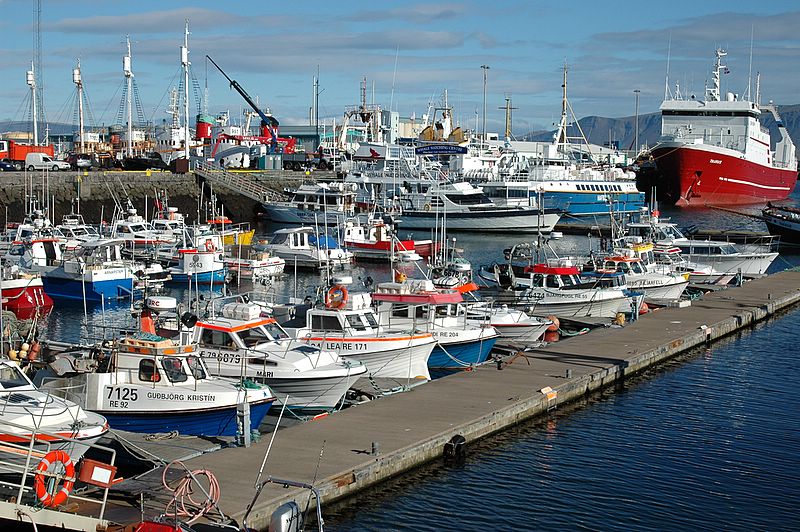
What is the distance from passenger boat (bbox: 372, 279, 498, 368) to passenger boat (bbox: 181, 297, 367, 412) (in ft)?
16.3

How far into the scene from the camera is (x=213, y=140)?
119188mm

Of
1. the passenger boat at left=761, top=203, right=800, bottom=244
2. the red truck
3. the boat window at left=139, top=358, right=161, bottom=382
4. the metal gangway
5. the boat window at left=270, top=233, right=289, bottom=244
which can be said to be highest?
the red truck

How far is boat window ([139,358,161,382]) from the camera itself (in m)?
19.4

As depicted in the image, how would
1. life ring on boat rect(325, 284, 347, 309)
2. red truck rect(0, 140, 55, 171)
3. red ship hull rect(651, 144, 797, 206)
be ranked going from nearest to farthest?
life ring on boat rect(325, 284, 347, 309) < red truck rect(0, 140, 55, 171) < red ship hull rect(651, 144, 797, 206)

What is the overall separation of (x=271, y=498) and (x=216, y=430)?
4220mm

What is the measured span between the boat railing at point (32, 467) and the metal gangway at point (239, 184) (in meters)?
66.5

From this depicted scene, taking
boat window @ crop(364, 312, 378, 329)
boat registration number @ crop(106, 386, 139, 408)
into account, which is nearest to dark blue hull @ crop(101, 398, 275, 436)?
boat registration number @ crop(106, 386, 139, 408)

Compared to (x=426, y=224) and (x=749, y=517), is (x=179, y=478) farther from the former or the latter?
(x=426, y=224)

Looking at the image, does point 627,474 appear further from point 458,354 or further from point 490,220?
point 490,220

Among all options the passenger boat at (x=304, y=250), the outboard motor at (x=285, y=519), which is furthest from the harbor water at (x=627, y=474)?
the passenger boat at (x=304, y=250)

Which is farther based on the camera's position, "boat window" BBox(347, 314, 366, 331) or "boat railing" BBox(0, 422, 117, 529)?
"boat window" BBox(347, 314, 366, 331)

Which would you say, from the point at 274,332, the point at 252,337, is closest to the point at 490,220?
the point at 274,332

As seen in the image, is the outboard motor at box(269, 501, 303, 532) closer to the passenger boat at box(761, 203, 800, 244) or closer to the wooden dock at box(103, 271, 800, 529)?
the wooden dock at box(103, 271, 800, 529)

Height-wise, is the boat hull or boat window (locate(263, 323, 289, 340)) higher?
the boat hull
